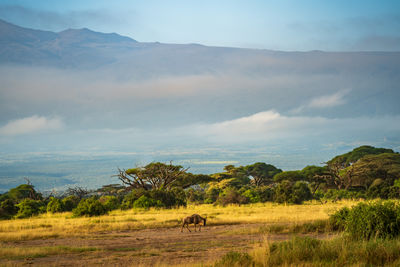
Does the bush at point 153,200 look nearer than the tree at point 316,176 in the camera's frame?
Yes

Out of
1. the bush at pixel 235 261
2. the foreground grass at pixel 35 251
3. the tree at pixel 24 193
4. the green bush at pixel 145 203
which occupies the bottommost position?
the green bush at pixel 145 203

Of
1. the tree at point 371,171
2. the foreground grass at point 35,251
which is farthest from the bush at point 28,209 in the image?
the tree at point 371,171

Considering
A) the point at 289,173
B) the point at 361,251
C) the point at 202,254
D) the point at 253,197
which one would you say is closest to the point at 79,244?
the point at 202,254

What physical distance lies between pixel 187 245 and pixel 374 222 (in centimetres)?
662

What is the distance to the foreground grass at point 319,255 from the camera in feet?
32.5

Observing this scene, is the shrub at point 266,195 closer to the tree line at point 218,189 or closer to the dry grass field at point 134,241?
the tree line at point 218,189

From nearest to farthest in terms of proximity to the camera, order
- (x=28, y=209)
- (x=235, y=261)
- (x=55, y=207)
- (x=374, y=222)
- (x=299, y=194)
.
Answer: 1. (x=235, y=261)
2. (x=374, y=222)
3. (x=28, y=209)
4. (x=55, y=207)
5. (x=299, y=194)

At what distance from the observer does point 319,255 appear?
34.8 ft

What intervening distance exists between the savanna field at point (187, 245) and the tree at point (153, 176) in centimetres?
2277

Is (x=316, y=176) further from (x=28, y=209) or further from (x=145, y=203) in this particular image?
(x=28, y=209)

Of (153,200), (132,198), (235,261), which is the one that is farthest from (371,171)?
(235,261)

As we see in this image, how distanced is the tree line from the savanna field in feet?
28.4

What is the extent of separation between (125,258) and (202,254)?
7.90 ft

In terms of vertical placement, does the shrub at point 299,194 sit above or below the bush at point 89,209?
below
